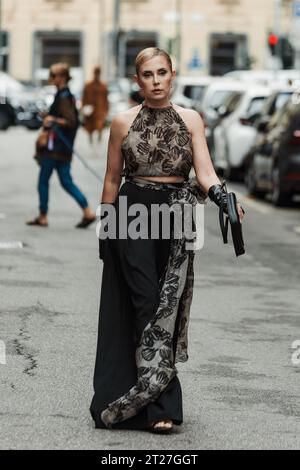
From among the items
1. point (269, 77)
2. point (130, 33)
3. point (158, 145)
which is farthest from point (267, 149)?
point (130, 33)

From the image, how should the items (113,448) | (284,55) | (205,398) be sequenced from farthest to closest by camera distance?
(284,55), (205,398), (113,448)

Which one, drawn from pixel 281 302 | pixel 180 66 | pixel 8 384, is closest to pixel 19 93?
pixel 180 66

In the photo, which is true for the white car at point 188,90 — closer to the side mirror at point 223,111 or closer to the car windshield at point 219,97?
the car windshield at point 219,97

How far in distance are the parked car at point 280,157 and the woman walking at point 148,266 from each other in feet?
45.3

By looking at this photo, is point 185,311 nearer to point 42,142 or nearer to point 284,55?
point 42,142

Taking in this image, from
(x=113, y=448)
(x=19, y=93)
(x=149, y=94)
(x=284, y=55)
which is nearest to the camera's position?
(x=113, y=448)

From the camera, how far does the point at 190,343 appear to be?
10016mm

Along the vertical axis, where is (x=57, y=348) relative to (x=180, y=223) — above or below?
below

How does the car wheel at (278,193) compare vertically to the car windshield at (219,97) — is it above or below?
above

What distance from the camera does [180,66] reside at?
8106 cm

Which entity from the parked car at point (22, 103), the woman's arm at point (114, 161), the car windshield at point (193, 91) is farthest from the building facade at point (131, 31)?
the woman's arm at point (114, 161)

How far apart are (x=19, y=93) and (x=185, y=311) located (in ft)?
146

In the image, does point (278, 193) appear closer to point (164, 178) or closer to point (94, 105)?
point (94, 105)

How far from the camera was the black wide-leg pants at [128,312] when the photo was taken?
7211 millimetres
